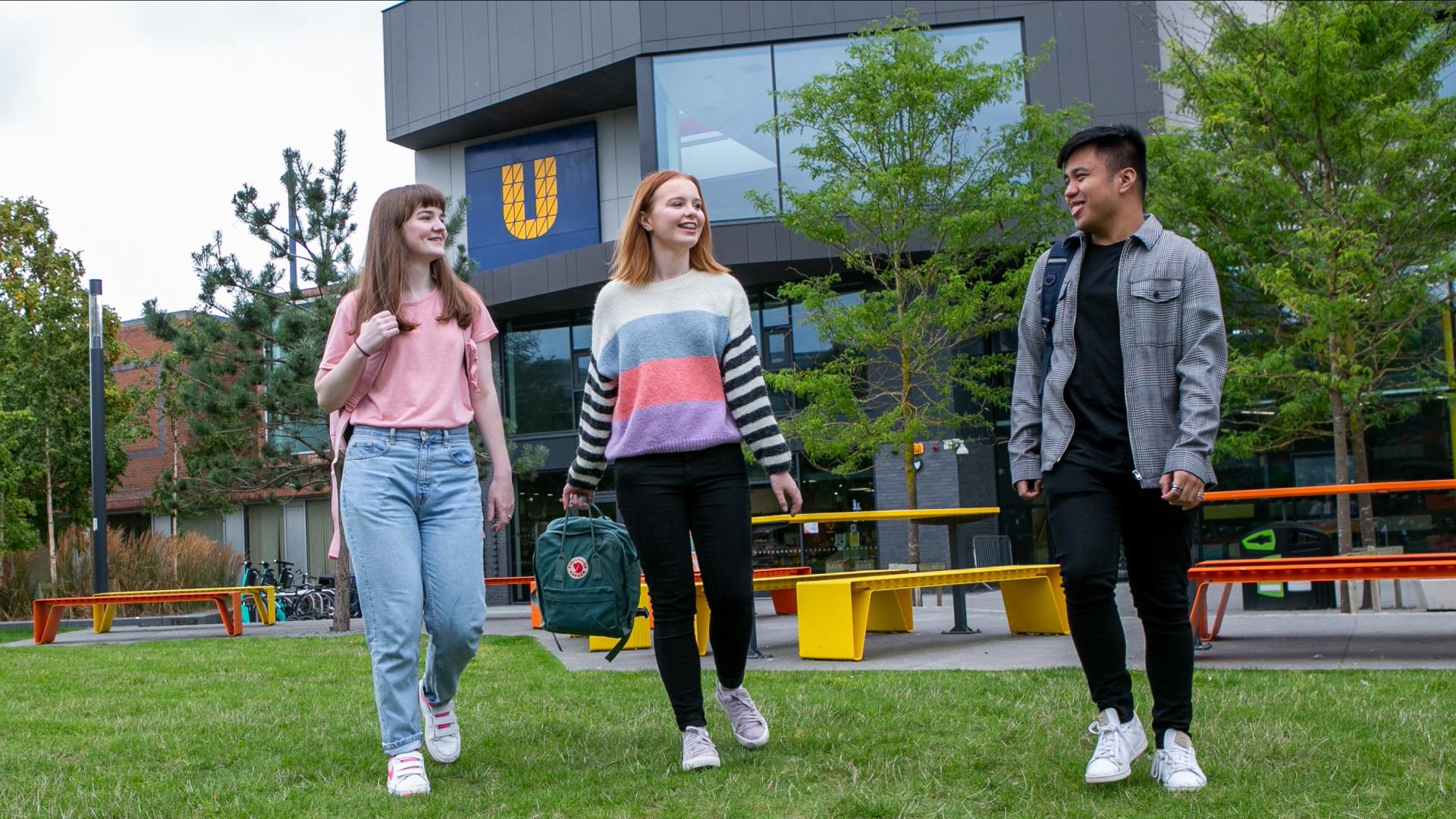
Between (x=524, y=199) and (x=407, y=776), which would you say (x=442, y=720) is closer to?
(x=407, y=776)

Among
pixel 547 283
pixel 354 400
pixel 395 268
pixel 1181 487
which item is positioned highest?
pixel 547 283

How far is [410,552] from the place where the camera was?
404cm

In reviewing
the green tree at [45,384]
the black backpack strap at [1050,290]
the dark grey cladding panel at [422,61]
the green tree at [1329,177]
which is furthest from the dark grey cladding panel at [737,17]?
the black backpack strap at [1050,290]

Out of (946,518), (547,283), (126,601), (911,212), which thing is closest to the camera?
(946,518)

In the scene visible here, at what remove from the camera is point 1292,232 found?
45.7ft

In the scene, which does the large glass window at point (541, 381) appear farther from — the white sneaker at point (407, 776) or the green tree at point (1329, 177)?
the white sneaker at point (407, 776)

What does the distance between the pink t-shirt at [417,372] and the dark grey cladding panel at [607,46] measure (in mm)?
16883

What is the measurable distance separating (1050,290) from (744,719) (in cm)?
176

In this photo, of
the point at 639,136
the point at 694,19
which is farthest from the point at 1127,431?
the point at 639,136

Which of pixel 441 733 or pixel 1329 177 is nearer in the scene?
pixel 441 733

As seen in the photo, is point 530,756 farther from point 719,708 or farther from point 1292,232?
point 1292,232

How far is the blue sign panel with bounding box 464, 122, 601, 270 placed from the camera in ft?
85.5

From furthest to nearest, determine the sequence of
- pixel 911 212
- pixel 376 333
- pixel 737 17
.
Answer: pixel 737 17, pixel 911 212, pixel 376 333

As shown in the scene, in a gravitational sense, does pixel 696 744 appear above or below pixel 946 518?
below
